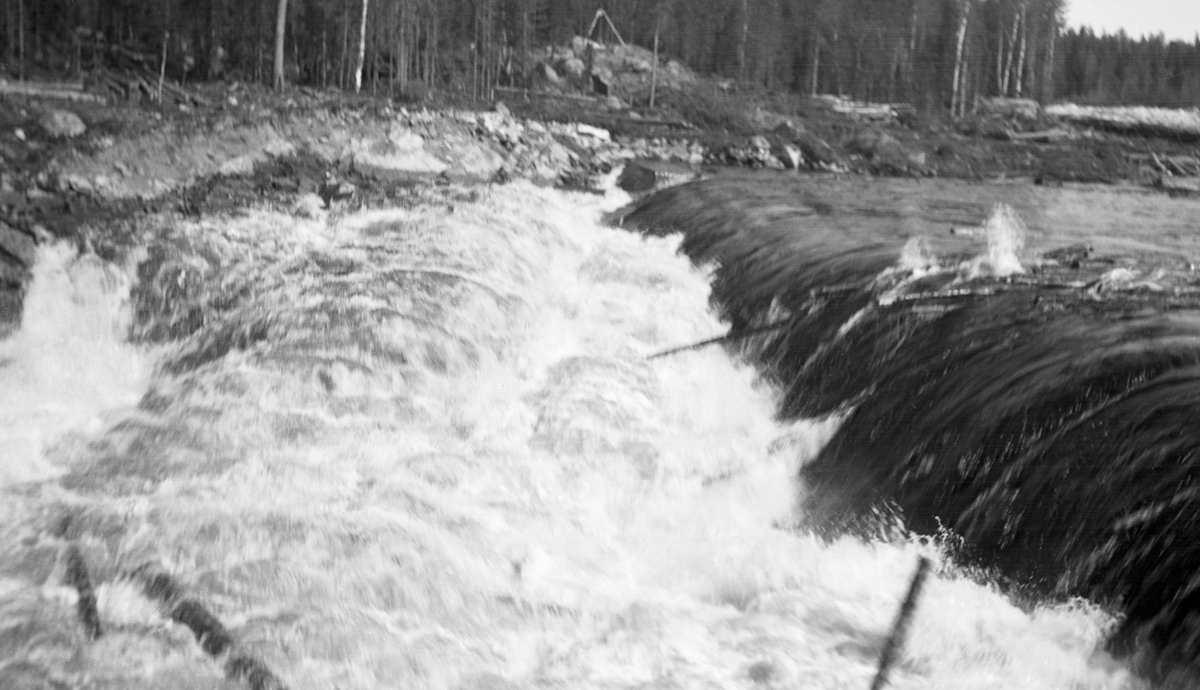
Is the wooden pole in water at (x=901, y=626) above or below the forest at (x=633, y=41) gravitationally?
below

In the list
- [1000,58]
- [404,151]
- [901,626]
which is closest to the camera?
[901,626]

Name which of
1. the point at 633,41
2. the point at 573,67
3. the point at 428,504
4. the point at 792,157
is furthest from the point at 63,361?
the point at 633,41

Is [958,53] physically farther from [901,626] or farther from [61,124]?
[901,626]

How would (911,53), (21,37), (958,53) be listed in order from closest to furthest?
(21,37) < (958,53) < (911,53)

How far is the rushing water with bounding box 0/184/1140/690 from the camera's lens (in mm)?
4012

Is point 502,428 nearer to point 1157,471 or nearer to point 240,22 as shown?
point 1157,471

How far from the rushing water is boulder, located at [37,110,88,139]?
4.24 m

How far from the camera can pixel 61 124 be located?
13.2m

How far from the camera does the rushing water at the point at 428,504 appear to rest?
401 cm

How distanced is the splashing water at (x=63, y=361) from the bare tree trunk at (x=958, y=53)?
52872 millimetres

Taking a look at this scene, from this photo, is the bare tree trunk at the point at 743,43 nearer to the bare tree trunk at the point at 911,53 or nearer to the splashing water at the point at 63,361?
the bare tree trunk at the point at 911,53

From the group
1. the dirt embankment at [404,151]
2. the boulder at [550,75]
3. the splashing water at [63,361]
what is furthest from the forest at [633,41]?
the splashing water at [63,361]

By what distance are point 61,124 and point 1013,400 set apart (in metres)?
13.3

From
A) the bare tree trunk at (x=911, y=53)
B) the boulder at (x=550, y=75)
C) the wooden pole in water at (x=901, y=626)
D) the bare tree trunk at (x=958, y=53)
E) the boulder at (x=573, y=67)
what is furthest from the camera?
the bare tree trunk at (x=911, y=53)
